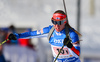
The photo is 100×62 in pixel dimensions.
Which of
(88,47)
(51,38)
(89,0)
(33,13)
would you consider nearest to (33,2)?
(33,13)

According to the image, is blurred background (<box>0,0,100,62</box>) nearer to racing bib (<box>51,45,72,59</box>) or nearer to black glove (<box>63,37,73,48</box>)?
racing bib (<box>51,45,72,59</box>)

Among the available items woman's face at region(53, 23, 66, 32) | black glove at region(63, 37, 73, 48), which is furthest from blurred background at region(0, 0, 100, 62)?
black glove at region(63, 37, 73, 48)

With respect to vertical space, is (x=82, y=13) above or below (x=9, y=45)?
above

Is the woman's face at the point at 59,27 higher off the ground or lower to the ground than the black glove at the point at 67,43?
higher

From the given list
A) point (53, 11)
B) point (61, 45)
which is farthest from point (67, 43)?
point (53, 11)

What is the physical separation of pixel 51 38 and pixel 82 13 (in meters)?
3.74

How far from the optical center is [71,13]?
249 inches

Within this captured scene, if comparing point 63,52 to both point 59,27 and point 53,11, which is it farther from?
point 53,11

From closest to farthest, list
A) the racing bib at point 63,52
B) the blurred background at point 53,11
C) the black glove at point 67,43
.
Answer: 1. the black glove at point 67,43
2. the racing bib at point 63,52
3. the blurred background at point 53,11

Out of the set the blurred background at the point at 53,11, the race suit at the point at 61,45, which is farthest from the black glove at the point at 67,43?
the blurred background at the point at 53,11

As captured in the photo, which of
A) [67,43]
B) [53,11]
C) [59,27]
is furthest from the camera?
[53,11]

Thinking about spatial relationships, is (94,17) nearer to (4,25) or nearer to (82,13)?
(82,13)

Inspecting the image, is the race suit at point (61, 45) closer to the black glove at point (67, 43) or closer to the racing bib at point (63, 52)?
the racing bib at point (63, 52)

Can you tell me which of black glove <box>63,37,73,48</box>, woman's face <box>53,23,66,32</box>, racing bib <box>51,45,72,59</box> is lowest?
racing bib <box>51,45,72,59</box>
